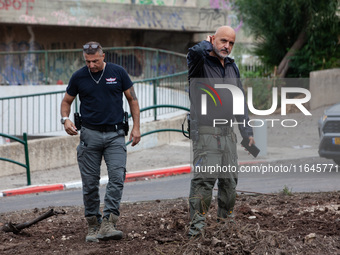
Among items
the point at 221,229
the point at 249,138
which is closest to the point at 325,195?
the point at 249,138

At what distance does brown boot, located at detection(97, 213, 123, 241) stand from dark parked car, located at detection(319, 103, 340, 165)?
626 cm

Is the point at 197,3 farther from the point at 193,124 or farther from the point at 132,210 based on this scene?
the point at 193,124

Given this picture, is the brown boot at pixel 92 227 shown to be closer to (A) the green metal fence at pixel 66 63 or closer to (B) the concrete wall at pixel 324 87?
(A) the green metal fence at pixel 66 63

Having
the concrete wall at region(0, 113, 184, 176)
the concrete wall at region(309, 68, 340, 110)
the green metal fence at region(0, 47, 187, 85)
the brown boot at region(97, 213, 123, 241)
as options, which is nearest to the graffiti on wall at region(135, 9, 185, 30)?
the green metal fence at region(0, 47, 187, 85)

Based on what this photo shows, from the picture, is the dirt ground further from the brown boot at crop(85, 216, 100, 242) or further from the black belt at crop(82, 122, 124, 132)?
the black belt at crop(82, 122, 124, 132)

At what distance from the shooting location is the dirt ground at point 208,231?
5.61 m

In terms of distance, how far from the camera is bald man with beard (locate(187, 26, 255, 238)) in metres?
5.94

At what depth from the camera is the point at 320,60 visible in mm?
24406

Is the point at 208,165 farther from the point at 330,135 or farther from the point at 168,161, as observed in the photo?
the point at 168,161

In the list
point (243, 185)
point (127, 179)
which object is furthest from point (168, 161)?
point (243, 185)

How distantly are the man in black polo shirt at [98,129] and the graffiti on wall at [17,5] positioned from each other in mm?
17891

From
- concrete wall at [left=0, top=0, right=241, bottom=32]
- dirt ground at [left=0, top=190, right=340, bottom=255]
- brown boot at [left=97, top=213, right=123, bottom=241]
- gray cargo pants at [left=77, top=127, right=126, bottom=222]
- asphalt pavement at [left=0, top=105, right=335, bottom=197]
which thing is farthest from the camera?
concrete wall at [left=0, top=0, right=241, bottom=32]

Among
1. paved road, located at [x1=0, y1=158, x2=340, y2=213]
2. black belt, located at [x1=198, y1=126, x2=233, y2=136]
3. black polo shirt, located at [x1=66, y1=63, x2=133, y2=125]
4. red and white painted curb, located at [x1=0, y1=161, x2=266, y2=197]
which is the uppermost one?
black polo shirt, located at [x1=66, y1=63, x2=133, y2=125]

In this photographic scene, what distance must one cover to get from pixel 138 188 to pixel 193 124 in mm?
5580
